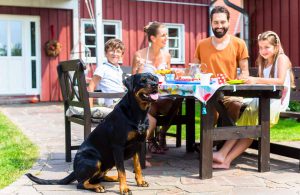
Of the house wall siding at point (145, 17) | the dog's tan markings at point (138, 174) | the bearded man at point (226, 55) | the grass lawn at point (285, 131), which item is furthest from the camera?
the house wall siding at point (145, 17)

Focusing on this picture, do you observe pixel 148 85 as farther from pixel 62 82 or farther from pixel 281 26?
pixel 281 26

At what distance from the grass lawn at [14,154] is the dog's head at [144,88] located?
133 centimetres

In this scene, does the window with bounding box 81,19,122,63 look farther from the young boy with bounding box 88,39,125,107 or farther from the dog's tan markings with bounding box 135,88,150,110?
the dog's tan markings with bounding box 135,88,150,110

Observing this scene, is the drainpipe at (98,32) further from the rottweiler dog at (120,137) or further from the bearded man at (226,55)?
the rottweiler dog at (120,137)

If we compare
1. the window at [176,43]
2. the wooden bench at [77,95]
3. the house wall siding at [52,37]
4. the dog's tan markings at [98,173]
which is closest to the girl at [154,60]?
the wooden bench at [77,95]

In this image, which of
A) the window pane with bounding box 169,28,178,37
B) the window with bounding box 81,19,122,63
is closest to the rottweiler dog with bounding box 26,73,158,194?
the window with bounding box 81,19,122,63

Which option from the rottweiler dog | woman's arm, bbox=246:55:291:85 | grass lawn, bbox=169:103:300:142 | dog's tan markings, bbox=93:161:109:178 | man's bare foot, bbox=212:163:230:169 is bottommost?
man's bare foot, bbox=212:163:230:169

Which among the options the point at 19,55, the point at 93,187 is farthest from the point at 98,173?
the point at 19,55

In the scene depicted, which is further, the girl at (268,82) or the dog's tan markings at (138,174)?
the girl at (268,82)

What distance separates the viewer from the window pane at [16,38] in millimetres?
13117

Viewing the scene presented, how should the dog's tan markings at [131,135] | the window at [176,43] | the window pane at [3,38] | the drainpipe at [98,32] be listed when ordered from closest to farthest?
the dog's tan markings at [131,135] → the drainpipe at [98,32] → the window pane at [3,38] → the window at [176,43]

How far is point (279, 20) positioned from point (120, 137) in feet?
33.4

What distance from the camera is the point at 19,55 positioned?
13250mm

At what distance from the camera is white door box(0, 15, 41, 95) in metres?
13.1
